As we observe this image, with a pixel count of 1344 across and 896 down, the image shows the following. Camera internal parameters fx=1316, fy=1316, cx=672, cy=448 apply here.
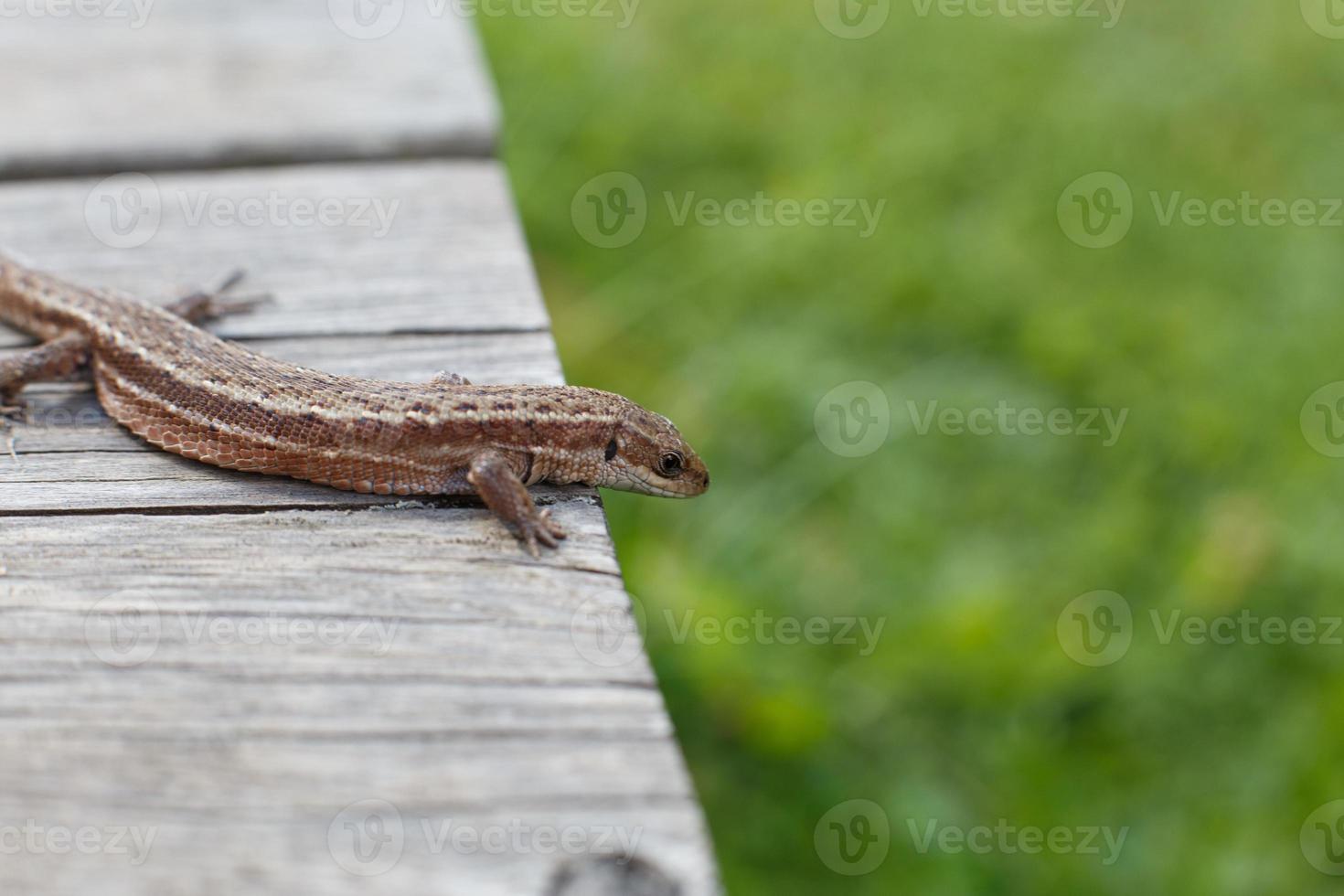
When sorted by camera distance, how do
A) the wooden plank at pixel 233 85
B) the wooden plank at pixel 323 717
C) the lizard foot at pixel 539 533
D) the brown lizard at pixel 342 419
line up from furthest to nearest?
the wooden plank at pixel 233 85
the brown lizard at pixel 342 419
the lizard foot at pixel 539 533
the wooden plank at pixel 323 717

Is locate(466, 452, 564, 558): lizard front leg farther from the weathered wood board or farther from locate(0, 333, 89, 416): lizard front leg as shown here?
locate(0, 333, 89, 416): lizard front leg

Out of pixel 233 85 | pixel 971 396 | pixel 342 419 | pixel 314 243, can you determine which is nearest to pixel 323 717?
pixel 342 419

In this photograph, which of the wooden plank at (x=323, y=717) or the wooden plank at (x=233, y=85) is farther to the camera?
the wooden plank at (x=233, y=85)

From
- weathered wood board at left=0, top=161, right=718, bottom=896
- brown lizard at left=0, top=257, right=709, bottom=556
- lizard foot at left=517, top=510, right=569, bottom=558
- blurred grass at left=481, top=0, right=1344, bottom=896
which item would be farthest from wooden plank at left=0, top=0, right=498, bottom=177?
lizard foot at left=517, top=510, right=569, bottom=558

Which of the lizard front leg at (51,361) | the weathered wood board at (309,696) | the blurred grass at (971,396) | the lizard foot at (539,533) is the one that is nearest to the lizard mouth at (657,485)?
the weathered wood board at (309,696)

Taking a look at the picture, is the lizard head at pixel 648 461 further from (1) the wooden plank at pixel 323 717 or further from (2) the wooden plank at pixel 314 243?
(1) the wooden plank at pixel 323 717
